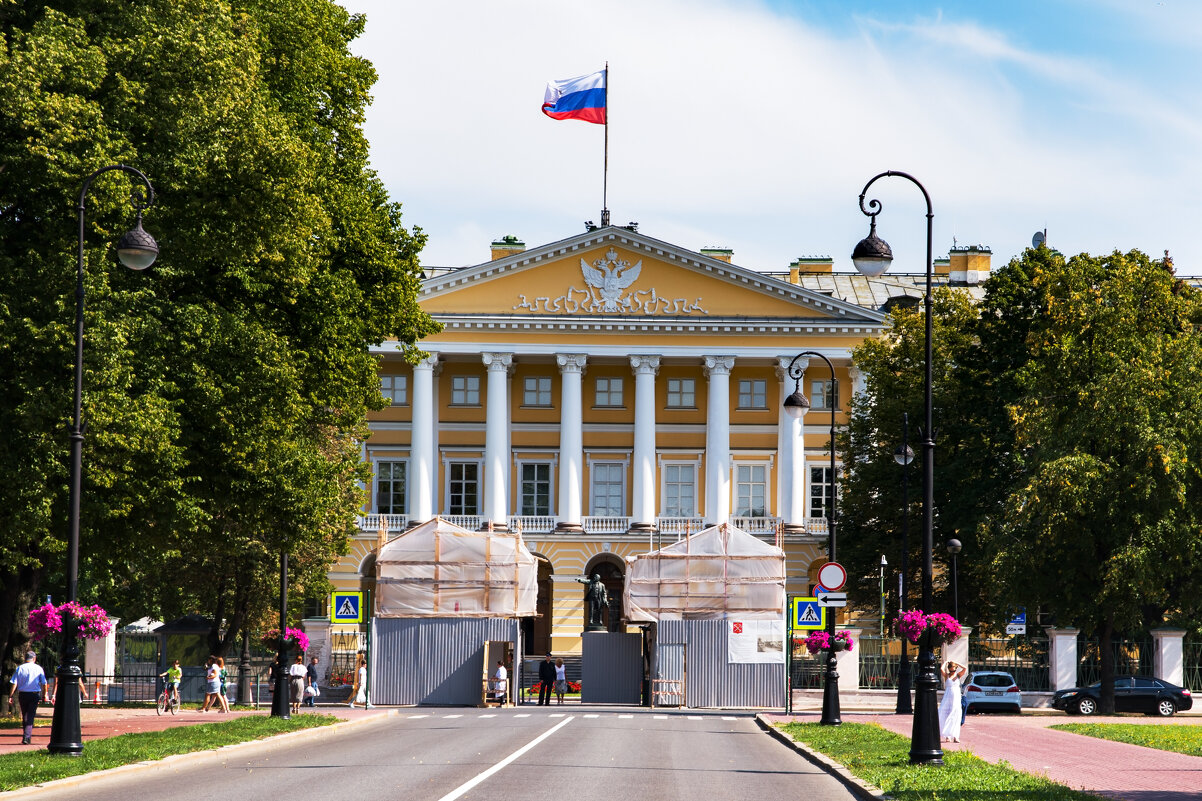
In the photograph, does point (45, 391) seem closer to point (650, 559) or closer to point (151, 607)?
point (650, 559)

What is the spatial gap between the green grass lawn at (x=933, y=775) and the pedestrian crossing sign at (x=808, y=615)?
9320mm

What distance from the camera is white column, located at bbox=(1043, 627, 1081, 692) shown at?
4694cm

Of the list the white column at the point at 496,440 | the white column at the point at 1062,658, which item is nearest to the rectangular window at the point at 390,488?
the white column at the point at 496,440

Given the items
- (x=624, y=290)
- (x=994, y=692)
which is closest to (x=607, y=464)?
(x=624, y=290)

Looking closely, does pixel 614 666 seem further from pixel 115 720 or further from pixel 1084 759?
pixel 1084 759

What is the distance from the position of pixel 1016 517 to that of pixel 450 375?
120 ft

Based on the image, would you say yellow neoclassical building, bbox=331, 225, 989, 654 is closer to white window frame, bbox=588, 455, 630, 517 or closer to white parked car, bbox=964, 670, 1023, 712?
white window frame, bbox=588, 455, 630, 517

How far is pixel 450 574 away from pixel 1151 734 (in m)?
24.6

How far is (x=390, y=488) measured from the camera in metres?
73.8

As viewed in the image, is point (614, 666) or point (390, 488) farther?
point (390, 488)

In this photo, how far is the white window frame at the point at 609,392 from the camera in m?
75.4

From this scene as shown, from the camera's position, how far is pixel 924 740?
67.6 feet

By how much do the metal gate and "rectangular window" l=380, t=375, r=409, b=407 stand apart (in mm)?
28258

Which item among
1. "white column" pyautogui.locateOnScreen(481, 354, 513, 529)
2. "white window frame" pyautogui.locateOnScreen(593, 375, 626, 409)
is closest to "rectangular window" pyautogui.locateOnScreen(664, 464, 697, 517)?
"white window frame" pyautogui.locateOnScreen(593, 375, 626, 409)
